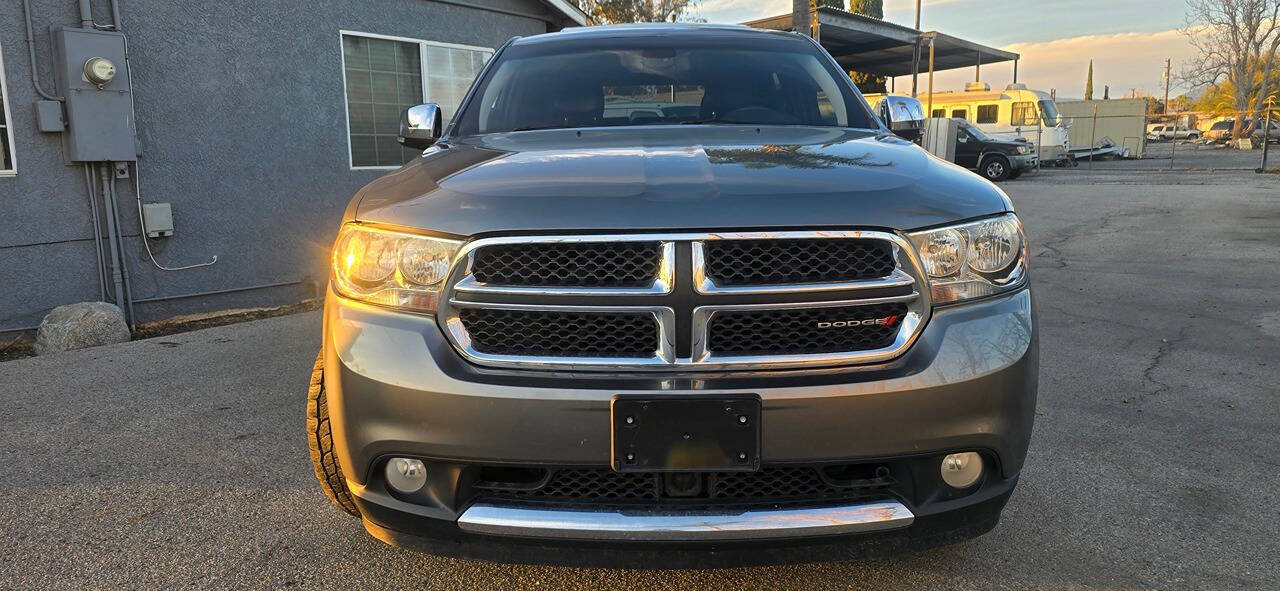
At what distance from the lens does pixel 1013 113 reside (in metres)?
23.9

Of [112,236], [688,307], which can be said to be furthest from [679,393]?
[112,236]

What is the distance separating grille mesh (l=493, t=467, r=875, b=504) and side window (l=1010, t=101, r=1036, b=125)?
81.9 ft

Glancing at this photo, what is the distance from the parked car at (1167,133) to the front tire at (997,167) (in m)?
36.6

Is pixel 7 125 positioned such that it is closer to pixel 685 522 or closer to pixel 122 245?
pixel 122 245

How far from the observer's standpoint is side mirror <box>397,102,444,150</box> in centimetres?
328

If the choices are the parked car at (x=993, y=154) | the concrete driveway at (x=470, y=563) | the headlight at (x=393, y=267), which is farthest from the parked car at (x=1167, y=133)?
the headlight at (x=393, y=267)

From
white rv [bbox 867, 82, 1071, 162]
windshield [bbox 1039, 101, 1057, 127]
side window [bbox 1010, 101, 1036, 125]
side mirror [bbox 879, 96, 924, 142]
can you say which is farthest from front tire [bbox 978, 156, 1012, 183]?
side mirror [bbox 879, 96, 924, 142]

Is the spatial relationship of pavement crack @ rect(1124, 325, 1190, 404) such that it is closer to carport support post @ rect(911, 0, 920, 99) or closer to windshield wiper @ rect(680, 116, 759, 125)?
windshield wiper @ rect(680, 116, 759, 125)

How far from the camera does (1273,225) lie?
389 inches

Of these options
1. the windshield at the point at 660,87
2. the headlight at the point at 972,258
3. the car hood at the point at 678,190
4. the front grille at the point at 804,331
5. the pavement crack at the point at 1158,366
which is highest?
the windshield at the point at 660,87

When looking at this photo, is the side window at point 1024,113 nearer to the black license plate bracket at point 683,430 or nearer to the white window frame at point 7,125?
the white window frame at point 7,125

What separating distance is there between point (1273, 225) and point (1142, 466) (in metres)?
9.01

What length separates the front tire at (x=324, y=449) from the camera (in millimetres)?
2092

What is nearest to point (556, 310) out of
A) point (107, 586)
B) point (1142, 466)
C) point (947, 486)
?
point (947, 486)
